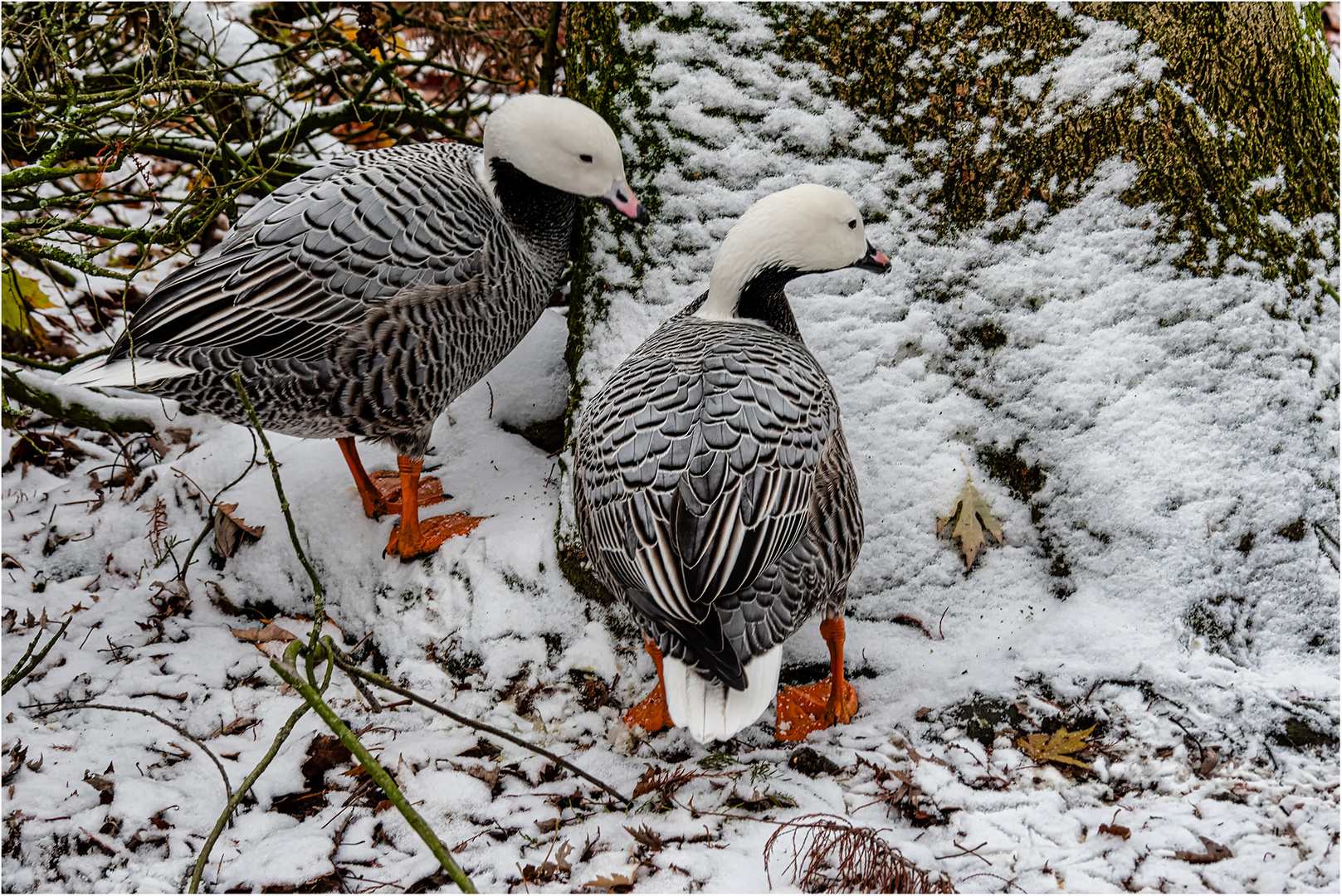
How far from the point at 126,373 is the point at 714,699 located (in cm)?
240

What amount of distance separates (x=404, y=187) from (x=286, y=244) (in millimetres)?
478

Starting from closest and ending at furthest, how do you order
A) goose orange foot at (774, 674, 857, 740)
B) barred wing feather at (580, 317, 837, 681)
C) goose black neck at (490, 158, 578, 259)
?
barred wing feather at (580, 317, 837, 681) < goose orange foot at (774, 674, 857, 740) < goose black neck at (490, 158, 578, 259)

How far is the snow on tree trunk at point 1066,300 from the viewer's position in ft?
9.49

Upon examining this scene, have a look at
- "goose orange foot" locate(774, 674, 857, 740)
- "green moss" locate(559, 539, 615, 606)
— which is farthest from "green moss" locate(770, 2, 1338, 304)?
"green moss" locate(559, 539, 615, 606)

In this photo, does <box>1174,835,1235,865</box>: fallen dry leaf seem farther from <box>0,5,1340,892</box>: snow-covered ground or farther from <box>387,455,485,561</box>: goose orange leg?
<box>387,455,485,561</box>: goose orange leg

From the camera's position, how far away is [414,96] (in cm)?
460

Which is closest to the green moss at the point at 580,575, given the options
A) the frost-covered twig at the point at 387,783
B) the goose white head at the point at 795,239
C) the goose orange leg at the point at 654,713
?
the goose orange leg at the point at 654,713

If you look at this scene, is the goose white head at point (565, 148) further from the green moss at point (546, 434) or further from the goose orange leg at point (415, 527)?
the goose orange leg at point (415, 527)

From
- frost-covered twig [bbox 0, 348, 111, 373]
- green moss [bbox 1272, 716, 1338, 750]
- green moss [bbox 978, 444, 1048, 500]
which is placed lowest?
green moss [bbox 1272, 716, 1338, 750]

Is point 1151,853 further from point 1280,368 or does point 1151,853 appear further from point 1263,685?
point 1280,368

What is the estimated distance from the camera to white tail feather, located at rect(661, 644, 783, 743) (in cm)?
246

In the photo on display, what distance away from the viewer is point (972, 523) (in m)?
3.14

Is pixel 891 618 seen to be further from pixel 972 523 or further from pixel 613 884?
pixel 613 884

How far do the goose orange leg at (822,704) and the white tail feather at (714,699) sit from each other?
0.41 m
